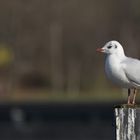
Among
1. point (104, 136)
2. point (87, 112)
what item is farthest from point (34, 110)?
point (104, 136)

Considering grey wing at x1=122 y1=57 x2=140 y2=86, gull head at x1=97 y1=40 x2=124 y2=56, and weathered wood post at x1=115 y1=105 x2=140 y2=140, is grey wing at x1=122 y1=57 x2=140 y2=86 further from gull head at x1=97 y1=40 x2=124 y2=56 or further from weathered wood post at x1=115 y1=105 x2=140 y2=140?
weathered wood post at x1=115 y1=105 x2=140 y2=140

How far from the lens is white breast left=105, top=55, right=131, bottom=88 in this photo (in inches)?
352

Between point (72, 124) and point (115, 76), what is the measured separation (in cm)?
2132

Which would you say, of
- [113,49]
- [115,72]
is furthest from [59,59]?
[115,72]

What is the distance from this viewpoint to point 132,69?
30.2 feet

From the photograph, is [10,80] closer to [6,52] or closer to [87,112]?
[6,52]

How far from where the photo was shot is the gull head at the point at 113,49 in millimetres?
9297

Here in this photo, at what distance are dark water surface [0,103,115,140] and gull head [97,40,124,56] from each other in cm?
1739

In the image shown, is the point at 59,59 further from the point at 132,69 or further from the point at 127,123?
the point at 127,123

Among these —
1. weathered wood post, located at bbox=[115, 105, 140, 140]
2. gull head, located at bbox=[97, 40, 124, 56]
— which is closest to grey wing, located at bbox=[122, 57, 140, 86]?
gull head, located at bbox=[97, 40, 124, 56]

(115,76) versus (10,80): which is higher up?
(115,76)

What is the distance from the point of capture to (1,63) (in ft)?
158

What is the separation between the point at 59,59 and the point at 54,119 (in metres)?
21.4

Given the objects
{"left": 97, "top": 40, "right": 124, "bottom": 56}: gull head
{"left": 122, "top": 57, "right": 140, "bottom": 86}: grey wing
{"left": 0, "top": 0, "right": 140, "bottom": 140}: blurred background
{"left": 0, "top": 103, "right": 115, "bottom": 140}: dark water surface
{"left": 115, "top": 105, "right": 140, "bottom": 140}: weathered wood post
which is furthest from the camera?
{"left": 0, "top": 0, "right": 140, "bottom": 140}: blurred background
